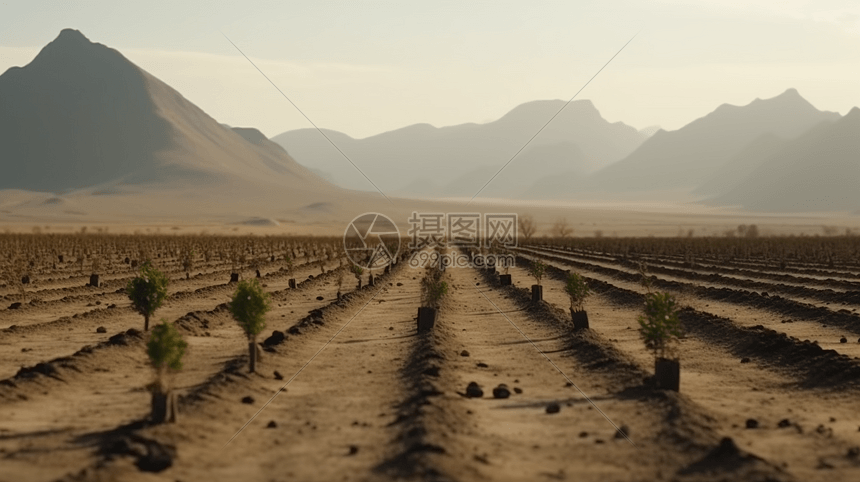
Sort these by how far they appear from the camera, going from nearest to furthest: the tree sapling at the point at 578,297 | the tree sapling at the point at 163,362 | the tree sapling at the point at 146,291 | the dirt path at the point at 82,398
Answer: the dirt path at the point at 82,398, the tree sapling at the point at 163,362, the tree sapling at the point at 146,291, the tree sapling at the point at 578,297

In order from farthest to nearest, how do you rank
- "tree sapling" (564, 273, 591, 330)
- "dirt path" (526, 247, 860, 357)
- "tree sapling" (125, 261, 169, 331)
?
"tree sapling" (564, 273, 591, 330) → "tree sapling" (125, 261, 169, 331) → "dirt path" (526, 247, 860, 357)

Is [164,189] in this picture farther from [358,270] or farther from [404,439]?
[404,439]

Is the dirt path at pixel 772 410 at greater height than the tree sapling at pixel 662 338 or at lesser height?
lesser

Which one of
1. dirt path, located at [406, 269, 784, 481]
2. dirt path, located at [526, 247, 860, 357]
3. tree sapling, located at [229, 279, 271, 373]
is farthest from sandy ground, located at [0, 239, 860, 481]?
tree sapling, located at [229, 279, 271, 373]

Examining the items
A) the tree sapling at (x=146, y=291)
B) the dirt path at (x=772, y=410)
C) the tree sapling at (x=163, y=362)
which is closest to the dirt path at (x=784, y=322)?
the dirt path at (x=772, y=410)

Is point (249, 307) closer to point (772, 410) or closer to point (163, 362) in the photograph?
point (163, 362)

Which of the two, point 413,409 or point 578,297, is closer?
point 413,409

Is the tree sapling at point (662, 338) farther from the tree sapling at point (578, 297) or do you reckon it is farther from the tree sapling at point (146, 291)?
the tree sapling at point (146, 291)

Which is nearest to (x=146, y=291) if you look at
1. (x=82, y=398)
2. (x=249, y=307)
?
(x=249, y=307)

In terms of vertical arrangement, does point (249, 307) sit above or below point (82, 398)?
above

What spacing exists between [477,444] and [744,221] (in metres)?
176

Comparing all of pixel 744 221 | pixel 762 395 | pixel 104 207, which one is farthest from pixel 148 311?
pixel 744 221

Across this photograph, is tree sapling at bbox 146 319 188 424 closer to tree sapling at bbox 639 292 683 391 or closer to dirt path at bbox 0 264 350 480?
dirt path at bbox 0 264 350 480

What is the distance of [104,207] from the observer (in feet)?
524
